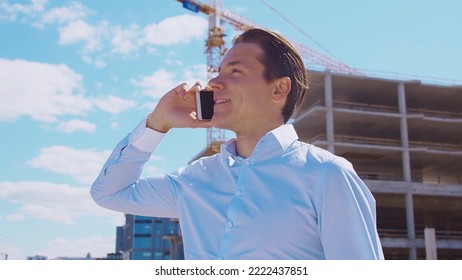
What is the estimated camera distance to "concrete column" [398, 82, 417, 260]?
36.6 metres

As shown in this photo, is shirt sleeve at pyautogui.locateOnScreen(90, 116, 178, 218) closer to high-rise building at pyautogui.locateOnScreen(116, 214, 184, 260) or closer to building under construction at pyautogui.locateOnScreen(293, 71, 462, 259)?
building under construction at pyautogui.locateOnScreen(293, 71, 462, 259)

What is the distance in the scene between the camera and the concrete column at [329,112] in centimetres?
3759

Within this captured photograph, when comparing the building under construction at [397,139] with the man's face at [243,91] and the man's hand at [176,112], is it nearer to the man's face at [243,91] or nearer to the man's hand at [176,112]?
the man's hand at [176,112]

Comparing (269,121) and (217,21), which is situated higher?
(217,21)

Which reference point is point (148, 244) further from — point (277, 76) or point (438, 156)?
point (277, 76)

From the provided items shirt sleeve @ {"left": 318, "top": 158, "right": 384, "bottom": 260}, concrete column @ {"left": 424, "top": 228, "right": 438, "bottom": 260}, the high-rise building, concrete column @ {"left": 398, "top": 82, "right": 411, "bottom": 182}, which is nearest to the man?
shirt sleeve @ {"left": 318, "top": 158, "right": 384, "bottom": 260}

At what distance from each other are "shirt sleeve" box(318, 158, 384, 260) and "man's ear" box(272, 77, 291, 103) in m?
0.55

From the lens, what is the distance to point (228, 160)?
6.98ft

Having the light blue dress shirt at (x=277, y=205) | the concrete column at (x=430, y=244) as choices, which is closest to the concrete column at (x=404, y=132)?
the concrete column at (x=430, y=244)
